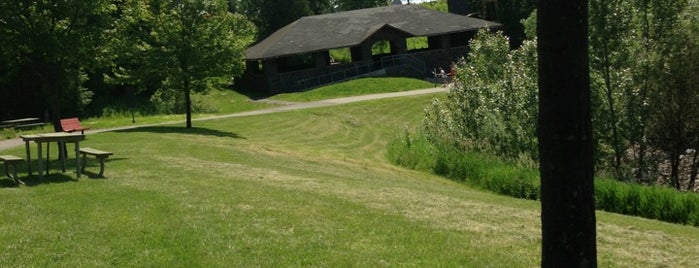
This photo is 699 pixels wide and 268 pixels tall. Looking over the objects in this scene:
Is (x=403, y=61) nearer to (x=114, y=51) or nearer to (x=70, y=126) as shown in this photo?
(x=114, y=51)

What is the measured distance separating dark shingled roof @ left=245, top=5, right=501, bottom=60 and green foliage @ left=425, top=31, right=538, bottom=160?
27461mm

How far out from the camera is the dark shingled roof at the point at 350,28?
51.2m

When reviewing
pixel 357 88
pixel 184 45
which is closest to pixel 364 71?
pixel 357 88

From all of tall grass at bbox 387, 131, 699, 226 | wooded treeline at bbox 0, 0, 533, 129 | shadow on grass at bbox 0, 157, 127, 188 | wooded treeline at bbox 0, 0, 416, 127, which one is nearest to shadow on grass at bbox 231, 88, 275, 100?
wooded treeline at bbox 0, 0, 533, 129

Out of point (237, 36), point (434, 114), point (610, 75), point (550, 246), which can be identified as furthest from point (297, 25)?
point (550, 246)

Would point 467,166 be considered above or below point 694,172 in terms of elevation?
above

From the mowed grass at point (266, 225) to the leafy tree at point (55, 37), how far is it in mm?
4025

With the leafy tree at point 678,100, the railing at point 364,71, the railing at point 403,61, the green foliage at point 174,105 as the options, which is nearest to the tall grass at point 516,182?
the leafy tree at point 678,100

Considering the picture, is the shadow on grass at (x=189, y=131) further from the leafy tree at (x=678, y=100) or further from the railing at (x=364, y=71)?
the railing at (x=364, y=71)

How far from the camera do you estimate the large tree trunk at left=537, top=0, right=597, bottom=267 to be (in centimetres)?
493

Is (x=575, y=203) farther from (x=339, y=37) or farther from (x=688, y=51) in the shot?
(x=339, y=37)

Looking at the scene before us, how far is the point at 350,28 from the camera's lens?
183 ft

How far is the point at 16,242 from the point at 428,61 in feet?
162

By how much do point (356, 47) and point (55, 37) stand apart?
37.9m
